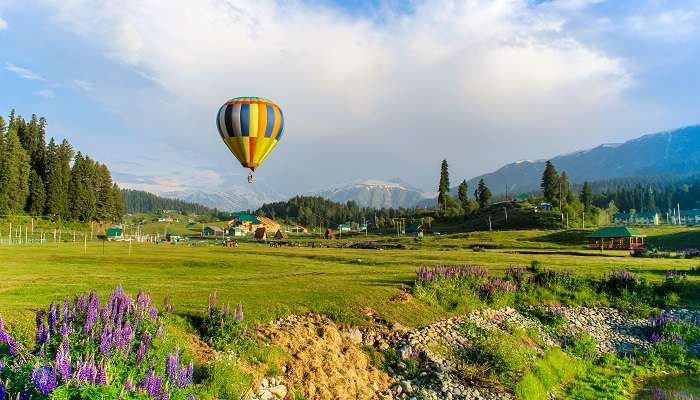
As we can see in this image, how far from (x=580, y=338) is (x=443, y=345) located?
34.5ft

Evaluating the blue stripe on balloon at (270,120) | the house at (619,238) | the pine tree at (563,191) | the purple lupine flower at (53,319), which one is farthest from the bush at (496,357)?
the pine tree at (563,191)

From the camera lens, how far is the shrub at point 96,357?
8.23m

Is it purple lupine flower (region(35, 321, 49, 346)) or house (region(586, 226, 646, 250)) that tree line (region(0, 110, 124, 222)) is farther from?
house (region(586, 226, 646, 250))

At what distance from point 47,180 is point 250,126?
344ft

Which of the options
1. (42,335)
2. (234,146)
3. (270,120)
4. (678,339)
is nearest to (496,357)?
(678,339)

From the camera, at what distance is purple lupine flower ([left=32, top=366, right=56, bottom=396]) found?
7871 mm

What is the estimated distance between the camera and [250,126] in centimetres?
4141

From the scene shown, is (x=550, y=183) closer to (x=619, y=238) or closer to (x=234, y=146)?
(x=619, y=238)

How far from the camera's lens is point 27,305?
53.9 ft

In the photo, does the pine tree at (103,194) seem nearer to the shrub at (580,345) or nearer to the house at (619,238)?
the house at (619,238)

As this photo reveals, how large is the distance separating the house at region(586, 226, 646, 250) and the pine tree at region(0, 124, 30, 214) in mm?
122023

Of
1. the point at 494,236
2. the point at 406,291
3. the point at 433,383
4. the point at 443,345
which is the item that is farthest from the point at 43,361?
the point at 494,236

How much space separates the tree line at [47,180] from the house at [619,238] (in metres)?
123

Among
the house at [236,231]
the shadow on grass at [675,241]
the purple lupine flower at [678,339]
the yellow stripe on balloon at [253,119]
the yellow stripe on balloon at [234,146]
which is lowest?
the purple lupine flower at [678,339]
